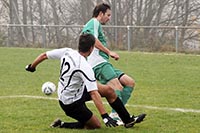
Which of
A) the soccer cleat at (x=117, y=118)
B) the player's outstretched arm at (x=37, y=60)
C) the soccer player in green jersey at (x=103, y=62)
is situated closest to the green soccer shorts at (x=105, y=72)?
the soccer player in green jersey at (x=103, y=62)

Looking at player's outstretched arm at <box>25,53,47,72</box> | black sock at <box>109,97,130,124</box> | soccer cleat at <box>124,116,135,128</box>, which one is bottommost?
soccer cleat at <box>124,116,135,128</box>

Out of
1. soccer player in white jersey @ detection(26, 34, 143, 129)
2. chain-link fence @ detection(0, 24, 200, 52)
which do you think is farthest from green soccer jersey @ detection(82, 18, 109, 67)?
chain-link fence @ detection(0, 24, 200, 52)

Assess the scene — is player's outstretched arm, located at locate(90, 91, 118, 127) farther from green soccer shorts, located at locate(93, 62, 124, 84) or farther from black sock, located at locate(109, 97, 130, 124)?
green soccer shorts, located at locate(93, 62, 124, 84)

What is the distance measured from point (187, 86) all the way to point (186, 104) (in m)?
2.76

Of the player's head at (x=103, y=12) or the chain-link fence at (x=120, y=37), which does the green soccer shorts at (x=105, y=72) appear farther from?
the chain-link fence at (x=120, y=37)

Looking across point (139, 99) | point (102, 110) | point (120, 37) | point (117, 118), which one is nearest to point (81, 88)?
point (102, 110)

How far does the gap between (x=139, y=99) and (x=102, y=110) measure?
406 cm

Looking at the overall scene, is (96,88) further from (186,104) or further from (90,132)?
(186,104)

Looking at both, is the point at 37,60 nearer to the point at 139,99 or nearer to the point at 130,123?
the point at 130,123

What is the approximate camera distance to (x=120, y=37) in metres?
27.7

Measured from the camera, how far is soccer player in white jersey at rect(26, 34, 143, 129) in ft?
23.1

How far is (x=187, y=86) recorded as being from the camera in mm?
12812

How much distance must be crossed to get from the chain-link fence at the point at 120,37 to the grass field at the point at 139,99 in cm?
622

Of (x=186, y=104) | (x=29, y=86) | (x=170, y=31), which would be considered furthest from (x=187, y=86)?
(x=170, y=31)
